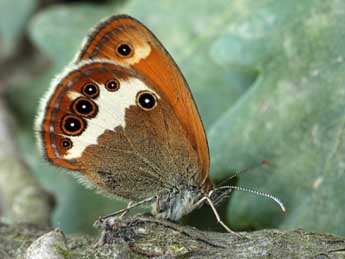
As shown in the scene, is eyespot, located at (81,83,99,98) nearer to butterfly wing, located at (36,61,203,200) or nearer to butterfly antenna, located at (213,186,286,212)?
butterfly wing, located at (36,61,203,200)

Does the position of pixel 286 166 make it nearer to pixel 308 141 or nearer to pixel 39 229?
pixel 308 141

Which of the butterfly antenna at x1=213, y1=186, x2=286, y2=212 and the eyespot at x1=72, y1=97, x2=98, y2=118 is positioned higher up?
the butterfly antenna at x1=213, y1=186, x2=286, y2=212

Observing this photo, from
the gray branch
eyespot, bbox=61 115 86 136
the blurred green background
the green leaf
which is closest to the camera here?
the gray branch

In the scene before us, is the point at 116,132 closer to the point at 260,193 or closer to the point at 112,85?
the point at 112,85

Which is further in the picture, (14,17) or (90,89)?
(14,17)

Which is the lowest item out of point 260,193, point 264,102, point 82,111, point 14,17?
point 82,111

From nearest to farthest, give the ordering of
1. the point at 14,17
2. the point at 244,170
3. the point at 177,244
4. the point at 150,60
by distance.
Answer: the point at 177,244
the point at 150,60
the point at 244,170
the point at 14,17

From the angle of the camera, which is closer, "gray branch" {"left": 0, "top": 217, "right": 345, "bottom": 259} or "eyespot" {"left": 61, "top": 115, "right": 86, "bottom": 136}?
"gray branch" {"left": 0, "top": 217, "right": 345, "bottom": 259}

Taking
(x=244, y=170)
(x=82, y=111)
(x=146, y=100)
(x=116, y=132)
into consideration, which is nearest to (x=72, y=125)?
(x=82, y=111)

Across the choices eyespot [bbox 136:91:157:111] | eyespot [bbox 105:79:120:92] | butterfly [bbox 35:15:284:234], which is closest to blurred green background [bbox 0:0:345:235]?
butterfly [bbox 35:15:284:234]
